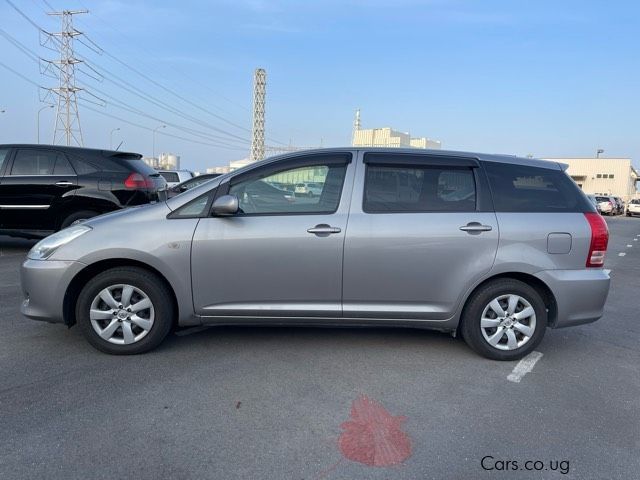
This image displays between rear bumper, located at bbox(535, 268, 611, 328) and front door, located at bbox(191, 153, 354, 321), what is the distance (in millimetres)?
1751

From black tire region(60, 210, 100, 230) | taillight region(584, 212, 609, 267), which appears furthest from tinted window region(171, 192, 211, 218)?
black tire region(60, 210, 100, 230)

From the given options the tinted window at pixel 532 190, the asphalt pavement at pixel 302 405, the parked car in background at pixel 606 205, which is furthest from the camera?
the parked car in background at pixel 606 205

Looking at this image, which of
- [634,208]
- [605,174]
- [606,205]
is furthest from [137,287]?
[605,174]

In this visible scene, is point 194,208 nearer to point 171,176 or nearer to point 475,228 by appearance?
point 475,228

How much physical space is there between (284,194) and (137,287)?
140 centimetres

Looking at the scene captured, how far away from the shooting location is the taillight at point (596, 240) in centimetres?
418

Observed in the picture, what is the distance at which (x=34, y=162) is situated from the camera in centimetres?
836

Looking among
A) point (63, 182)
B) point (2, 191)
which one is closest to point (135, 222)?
point (63, 182)

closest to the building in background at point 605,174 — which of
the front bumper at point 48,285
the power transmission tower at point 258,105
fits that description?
the power transmission tower at point 258,105

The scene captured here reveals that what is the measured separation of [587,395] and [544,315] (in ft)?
2.35

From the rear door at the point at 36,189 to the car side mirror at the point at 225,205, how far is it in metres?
5.40

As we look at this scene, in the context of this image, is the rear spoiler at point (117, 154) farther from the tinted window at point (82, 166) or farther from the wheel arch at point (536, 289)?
the wheel arch at point (536, 289)

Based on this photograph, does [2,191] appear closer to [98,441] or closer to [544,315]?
[98,441]

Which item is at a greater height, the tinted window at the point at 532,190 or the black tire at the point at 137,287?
the tinted window at the point at 532,190
